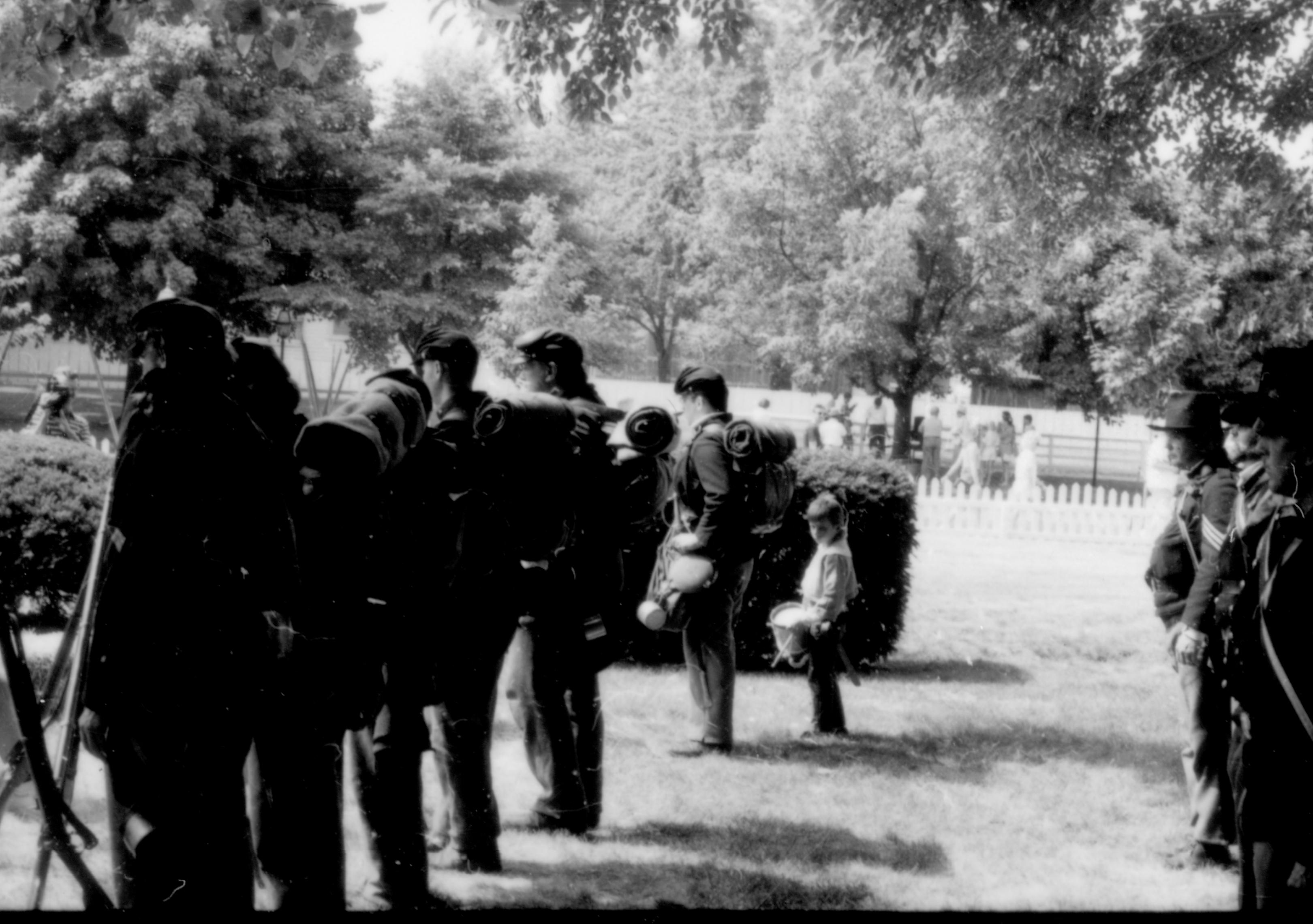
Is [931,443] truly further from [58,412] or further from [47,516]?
[47,516]

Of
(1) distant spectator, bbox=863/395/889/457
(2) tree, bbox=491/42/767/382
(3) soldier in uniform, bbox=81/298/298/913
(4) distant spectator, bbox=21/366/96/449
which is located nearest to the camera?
(3) soldier in uniform, bbox=81/298/298/913

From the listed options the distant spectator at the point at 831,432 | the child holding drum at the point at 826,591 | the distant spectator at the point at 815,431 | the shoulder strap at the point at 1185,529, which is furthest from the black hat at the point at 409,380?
the distant spectator at the point at 815,431

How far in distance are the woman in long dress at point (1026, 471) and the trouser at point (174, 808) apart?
56.3 ft

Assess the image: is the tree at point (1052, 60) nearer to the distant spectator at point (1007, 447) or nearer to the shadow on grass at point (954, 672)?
the shadow on grass at point (954, 672)

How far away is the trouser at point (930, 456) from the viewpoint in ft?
82.3

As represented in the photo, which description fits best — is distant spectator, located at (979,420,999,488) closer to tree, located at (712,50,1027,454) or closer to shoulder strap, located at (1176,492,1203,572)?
tree, located at (712,50,1027,454)

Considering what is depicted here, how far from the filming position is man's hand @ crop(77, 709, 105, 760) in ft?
9.39

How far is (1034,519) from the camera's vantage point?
58.5 feet

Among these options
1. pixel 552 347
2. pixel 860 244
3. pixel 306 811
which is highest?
pixel 860 244

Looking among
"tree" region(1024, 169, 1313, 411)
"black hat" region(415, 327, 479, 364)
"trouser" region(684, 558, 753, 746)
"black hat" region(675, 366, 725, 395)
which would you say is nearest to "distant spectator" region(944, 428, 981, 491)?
"tree" region(1024, 169, 1313, 411)

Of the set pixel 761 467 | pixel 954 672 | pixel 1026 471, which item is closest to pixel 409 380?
pixel 761 467

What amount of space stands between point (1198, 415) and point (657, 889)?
112 inches

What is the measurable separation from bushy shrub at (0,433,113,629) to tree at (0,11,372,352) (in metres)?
1.18

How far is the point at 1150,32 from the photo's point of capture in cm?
828
